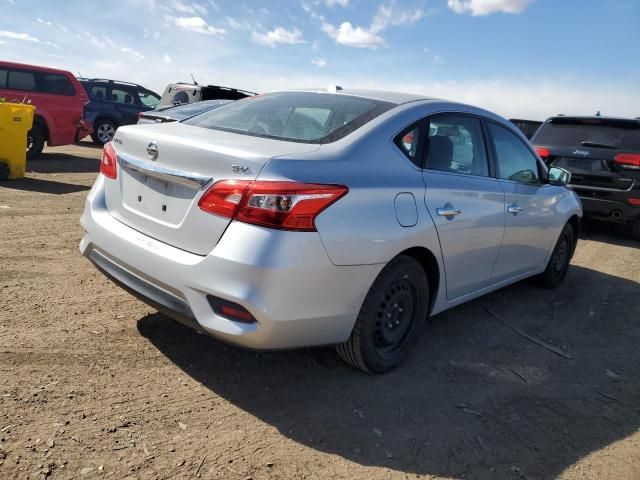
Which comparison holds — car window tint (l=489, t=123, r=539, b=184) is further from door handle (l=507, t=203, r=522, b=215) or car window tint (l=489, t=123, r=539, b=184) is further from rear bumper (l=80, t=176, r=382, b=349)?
rear bumper (l=80, t=176, r=382, b=349)

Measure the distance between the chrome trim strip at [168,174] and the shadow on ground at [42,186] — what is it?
5.39 meters

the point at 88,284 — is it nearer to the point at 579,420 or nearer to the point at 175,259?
the point at 175,259

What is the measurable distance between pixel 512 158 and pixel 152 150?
284 centimetres

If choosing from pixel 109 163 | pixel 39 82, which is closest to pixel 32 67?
pixel 39 82

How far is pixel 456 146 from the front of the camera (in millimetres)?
3639

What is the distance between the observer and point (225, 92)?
1324cm

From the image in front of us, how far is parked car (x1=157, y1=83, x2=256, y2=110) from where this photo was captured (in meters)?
12.7

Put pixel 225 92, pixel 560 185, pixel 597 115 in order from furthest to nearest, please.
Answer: pixel 225 92 → pixel 597 115 → pixel 560 185

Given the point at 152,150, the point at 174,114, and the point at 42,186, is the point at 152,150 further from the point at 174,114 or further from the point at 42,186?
the point at 174,114

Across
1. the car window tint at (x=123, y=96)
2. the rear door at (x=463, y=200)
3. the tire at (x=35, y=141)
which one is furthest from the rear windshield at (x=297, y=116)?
the car window tint at (x=123, y=96)

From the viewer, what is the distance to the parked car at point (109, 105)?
47.7ft

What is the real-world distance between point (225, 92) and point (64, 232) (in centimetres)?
847

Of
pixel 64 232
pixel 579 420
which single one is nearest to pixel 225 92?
pixel 64 232

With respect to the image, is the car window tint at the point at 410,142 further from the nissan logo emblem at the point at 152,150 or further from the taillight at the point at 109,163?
the taillight at the point at 109,163
